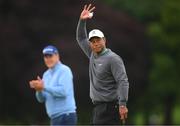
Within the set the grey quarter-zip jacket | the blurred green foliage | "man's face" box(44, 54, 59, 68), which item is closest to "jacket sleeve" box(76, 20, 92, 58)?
the grey quarter-zip jacket

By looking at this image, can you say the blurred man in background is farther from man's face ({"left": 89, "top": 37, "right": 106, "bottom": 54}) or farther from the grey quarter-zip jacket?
man's face ({"left": 89, "top": 37, "right": 106, "bottom": 54})

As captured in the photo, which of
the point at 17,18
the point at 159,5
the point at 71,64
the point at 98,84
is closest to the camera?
the point at 98,84

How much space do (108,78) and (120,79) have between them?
0.27 m

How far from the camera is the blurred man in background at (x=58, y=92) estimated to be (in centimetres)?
1362

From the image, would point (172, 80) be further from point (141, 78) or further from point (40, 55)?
point (40, 55)

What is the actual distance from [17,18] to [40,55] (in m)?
2.57

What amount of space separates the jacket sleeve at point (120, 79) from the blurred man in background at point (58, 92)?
2.28 metres

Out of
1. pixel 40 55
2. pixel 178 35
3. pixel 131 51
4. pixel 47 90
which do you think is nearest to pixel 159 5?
pixel 178 35

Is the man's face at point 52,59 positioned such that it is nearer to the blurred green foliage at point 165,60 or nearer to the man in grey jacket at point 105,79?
the man in grey jacket at point 105,79

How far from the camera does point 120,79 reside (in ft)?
37.2

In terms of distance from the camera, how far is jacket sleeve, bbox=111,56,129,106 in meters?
11.2

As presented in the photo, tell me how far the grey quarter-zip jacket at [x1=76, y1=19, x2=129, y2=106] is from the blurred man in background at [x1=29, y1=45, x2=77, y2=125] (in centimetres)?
185

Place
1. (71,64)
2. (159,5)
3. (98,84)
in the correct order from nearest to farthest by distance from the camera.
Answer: (98,84), (71,64), (159,5)

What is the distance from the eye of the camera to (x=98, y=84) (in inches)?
458
